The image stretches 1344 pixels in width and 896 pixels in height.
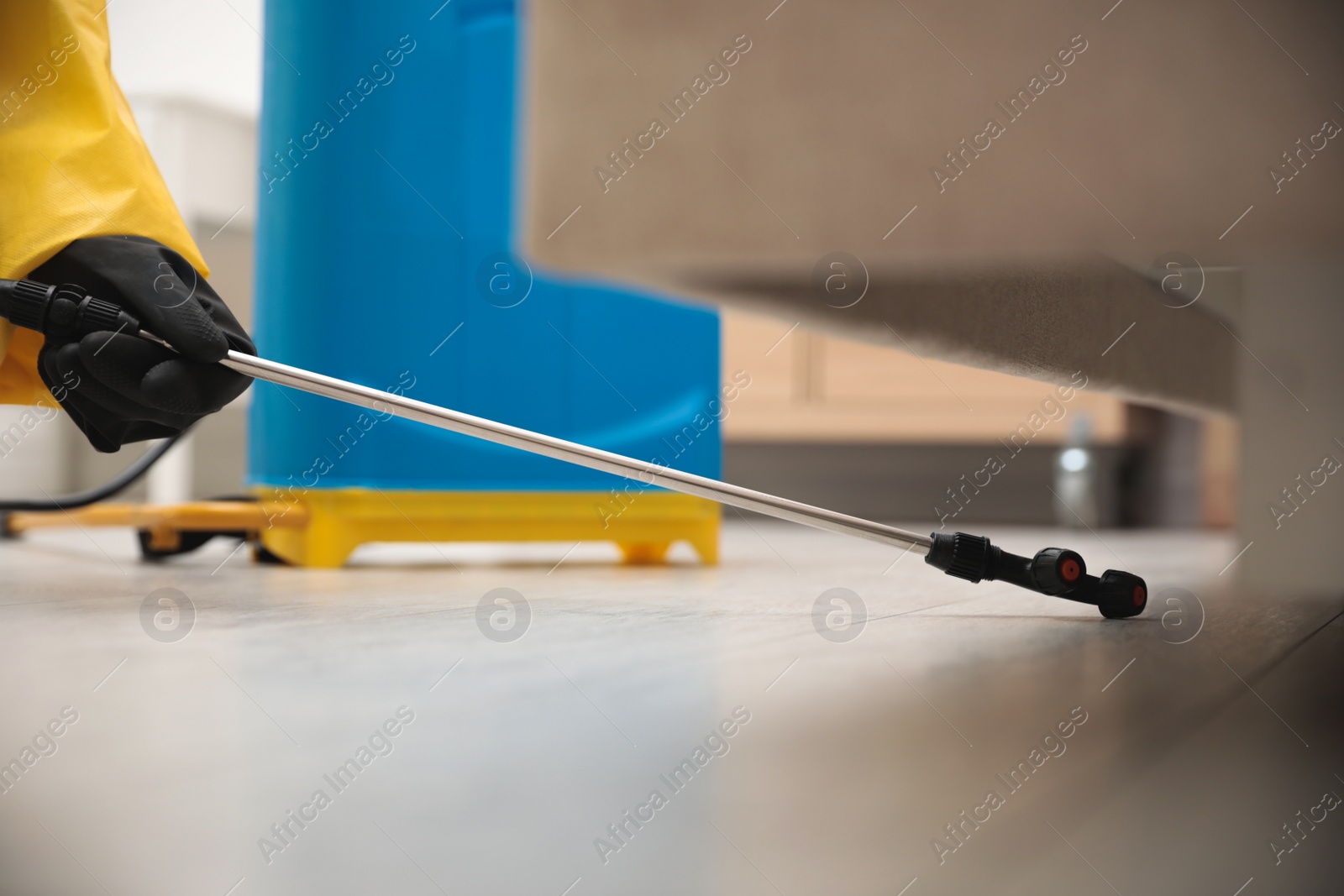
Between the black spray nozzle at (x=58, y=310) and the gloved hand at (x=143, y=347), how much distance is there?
0.01 meters

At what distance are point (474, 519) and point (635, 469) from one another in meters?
0.44

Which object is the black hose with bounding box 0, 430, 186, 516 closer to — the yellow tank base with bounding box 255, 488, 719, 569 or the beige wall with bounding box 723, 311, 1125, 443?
the yellow tank base with bounding box 255, 488, 719, 569

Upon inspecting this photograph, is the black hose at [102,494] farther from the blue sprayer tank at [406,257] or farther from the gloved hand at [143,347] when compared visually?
the gloved hand at [143,347]

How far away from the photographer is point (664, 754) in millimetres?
358

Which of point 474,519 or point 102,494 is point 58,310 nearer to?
point 474,519

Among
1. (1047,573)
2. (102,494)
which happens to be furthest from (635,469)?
(102,494)

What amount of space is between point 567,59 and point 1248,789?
388 mm

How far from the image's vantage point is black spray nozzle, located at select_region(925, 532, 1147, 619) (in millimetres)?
679

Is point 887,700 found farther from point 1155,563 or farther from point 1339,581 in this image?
point 1155,563

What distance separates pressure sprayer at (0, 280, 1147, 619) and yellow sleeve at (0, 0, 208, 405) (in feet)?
0.30

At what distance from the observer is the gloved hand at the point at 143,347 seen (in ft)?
2.18

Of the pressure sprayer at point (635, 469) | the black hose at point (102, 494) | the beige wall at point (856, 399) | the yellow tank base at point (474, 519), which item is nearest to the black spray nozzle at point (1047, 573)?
the pressure sprayer at point (635, 469)

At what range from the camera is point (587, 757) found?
35 cm

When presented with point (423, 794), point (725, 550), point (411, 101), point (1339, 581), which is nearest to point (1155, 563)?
point (1339, 581)
